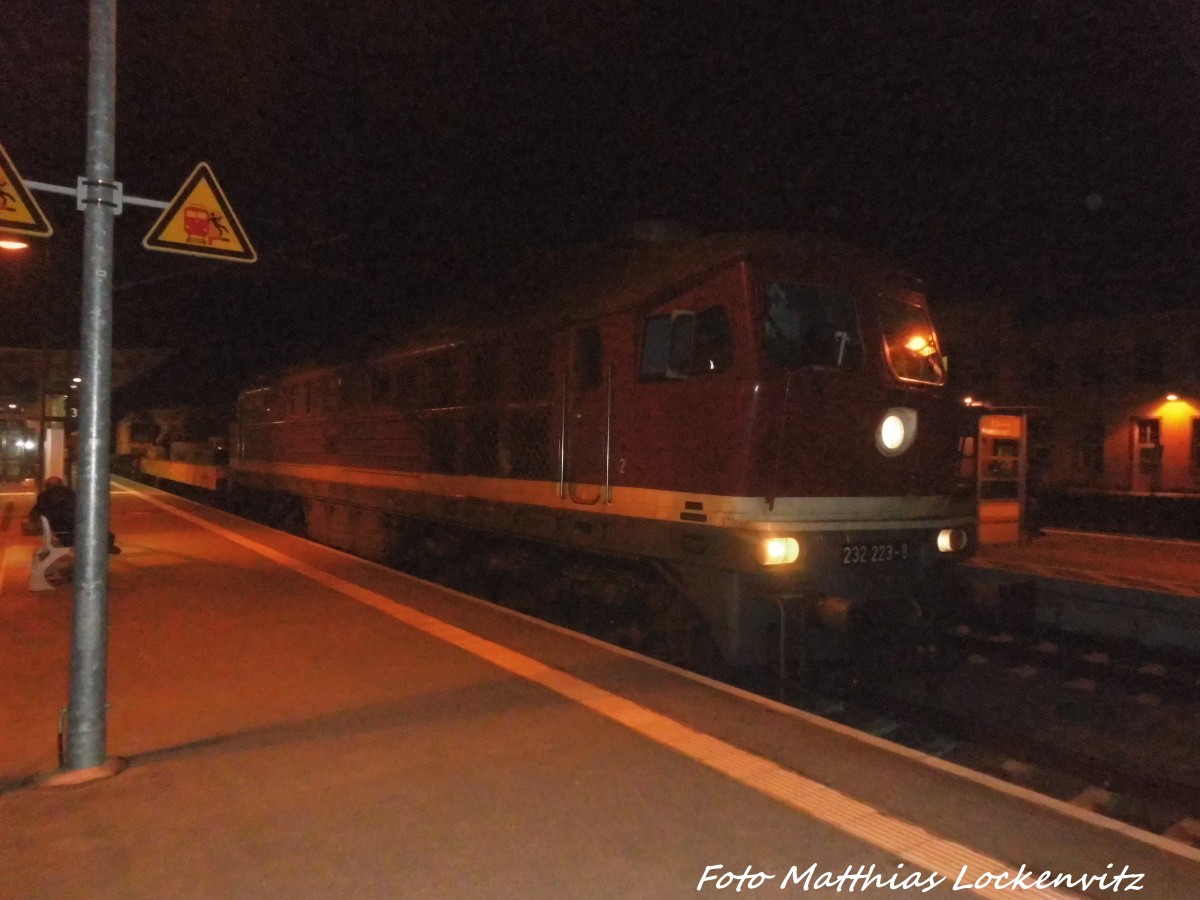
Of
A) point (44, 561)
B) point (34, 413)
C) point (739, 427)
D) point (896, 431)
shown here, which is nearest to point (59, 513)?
point (44, 561)

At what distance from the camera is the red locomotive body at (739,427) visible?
6324mm

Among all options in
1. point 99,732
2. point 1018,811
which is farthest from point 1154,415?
point 99,732

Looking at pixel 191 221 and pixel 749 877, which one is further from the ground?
pixel 191 221

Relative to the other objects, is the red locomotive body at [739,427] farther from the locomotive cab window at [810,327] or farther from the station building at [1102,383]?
the station building at [1102,383]

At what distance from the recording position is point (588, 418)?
295 inches

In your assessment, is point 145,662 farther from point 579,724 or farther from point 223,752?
point 579,724

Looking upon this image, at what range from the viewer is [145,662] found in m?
6.83

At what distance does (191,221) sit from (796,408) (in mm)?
3845

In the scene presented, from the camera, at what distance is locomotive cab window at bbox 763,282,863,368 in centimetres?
643

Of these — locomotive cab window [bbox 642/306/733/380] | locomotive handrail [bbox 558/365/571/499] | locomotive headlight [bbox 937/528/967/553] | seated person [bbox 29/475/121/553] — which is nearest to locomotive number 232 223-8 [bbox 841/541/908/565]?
locomotive headlight [bbox 937/528/967/553]

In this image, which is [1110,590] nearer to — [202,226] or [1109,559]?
[1109,559]

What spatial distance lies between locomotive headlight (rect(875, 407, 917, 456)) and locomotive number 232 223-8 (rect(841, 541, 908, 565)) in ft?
2.20

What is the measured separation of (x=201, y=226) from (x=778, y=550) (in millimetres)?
3947

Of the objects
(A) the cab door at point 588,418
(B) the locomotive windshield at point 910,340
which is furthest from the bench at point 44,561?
(B) the locomotive windshield at point 910,340
